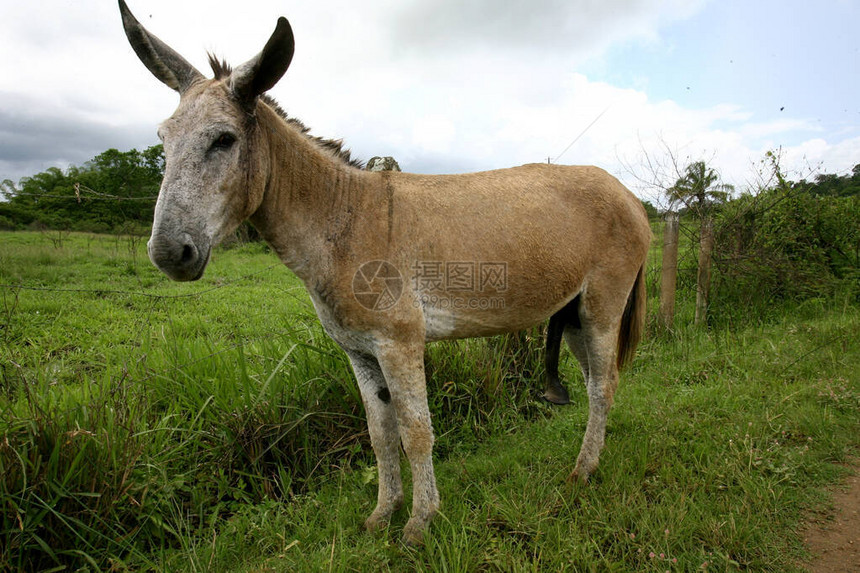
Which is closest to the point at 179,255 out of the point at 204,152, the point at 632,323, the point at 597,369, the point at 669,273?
the point at 204,152

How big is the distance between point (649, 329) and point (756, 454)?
10.3 ft

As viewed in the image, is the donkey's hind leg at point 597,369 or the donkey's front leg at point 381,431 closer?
the donkey's front leg at point 381,431

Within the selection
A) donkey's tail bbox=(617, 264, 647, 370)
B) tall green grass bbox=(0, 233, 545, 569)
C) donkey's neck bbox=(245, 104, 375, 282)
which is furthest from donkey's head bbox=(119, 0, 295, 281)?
donkey's tail bbox=(617, 264, 647, 370)

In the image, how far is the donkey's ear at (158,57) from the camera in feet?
6.76

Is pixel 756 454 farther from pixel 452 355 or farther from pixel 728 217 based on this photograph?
pixel 728 217

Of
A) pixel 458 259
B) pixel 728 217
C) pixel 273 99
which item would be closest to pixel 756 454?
pixel 458 259

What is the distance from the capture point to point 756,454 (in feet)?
9.96

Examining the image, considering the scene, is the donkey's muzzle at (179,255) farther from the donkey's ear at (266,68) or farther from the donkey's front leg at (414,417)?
the donkey's front leg at (414,417)

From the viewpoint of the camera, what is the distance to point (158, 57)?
6.90 feet

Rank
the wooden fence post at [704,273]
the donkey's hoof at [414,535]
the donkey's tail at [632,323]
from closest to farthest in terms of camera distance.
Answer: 1. the donkey's hoof at [414,535]
2. the donkey's tail at [632,323]
3. the wooden fence post at [704,273]

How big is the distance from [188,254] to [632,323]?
3.10 meters

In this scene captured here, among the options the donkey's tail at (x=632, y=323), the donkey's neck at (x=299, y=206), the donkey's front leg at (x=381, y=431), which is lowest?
the donkey's front leg at (x=381, y=431)

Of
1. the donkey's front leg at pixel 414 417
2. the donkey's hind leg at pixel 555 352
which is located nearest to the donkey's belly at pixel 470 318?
the donkey's front leg at pixel 414 417

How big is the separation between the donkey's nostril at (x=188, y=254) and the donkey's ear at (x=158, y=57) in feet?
2.95
